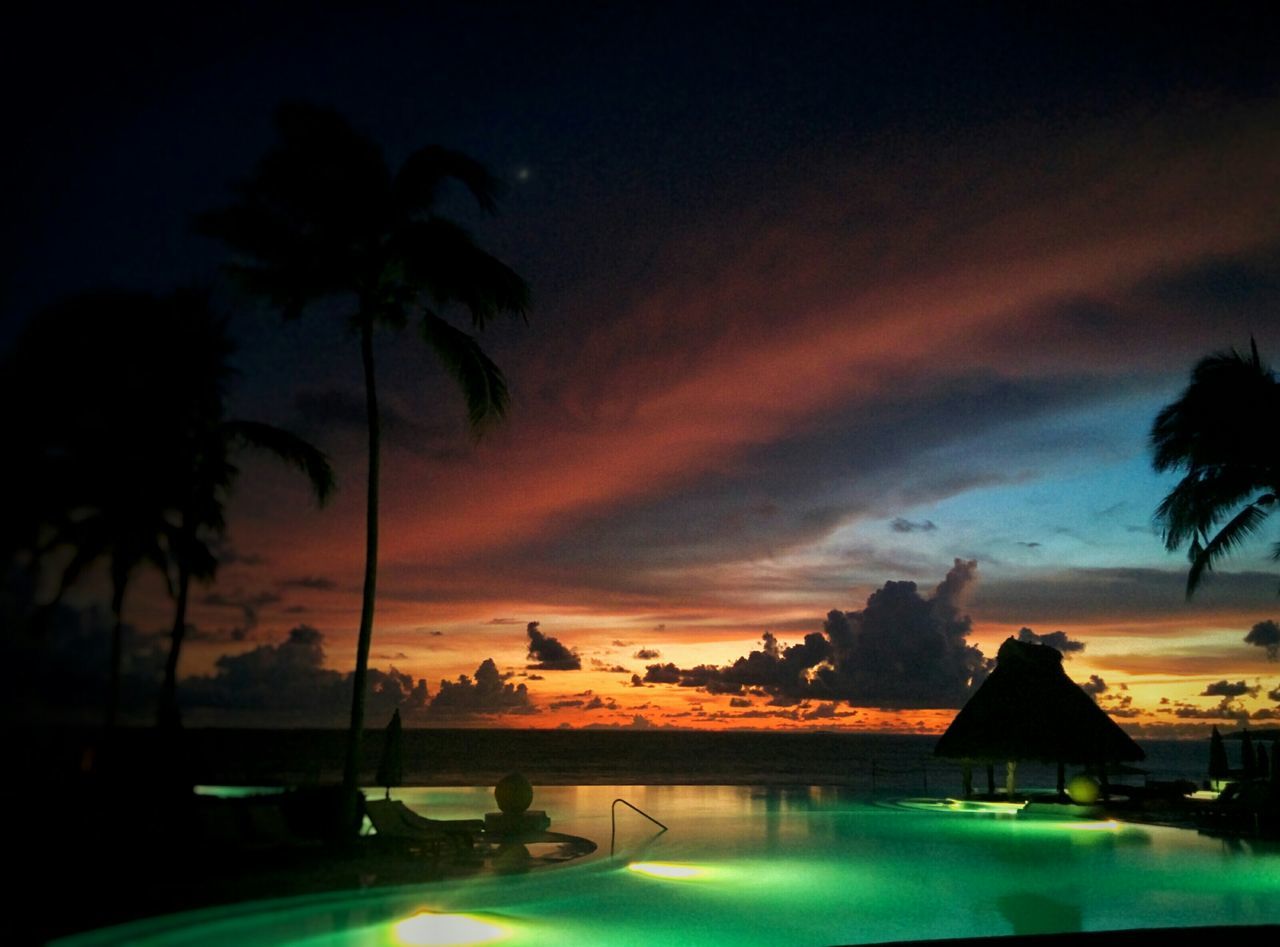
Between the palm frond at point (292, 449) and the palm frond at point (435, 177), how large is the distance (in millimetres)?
3723

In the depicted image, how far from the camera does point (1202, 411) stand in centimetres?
1873

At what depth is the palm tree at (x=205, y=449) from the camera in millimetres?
14414

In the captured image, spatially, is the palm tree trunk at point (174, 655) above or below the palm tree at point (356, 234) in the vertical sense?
below

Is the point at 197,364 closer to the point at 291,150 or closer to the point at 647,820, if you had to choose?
the point at 291,150

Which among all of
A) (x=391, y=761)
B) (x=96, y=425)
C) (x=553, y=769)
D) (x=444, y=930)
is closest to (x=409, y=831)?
(x=444, y=930)

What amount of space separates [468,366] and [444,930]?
7106 mm

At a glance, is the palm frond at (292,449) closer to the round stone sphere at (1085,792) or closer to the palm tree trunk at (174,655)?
the palm tree trunk at (174,655)

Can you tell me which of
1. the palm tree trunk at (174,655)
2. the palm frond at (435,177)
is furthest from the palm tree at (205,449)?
the palm frond at (435,177)

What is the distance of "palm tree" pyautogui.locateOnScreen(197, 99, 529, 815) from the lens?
41.1 feet

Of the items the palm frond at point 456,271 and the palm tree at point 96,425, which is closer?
the palm frond at point 456,271

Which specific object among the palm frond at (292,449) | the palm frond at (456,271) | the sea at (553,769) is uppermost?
the palm frond at (456,271)

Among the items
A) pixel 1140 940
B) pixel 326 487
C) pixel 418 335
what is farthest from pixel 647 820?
pixel 1140 940

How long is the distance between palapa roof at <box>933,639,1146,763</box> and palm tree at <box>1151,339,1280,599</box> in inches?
250

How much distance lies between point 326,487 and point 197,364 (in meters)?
4.18
